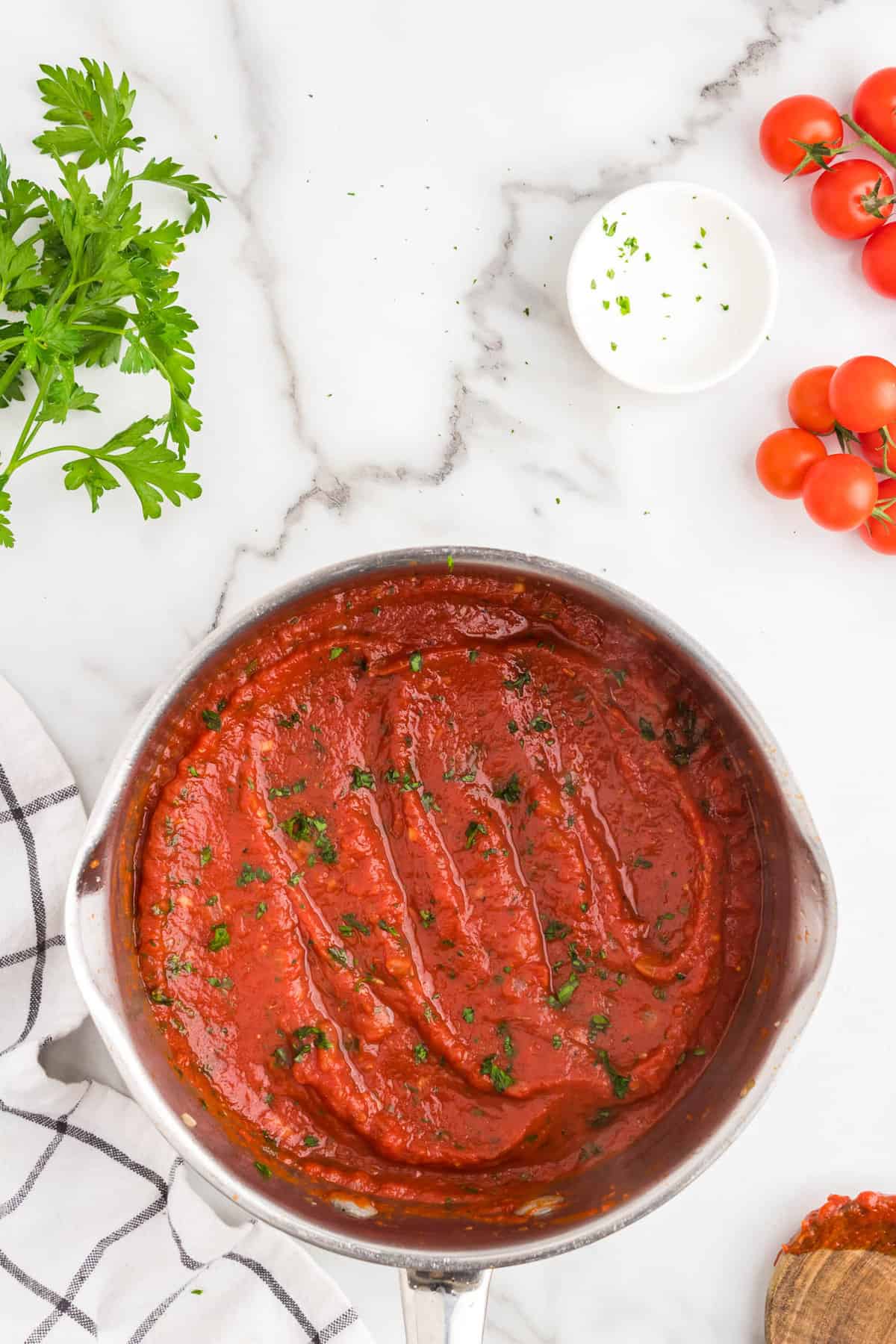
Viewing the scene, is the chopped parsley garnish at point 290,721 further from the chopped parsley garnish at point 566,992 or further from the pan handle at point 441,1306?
the pan handle at point 441,1306

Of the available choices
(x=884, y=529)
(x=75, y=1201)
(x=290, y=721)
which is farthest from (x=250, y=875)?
(x=884, y=529)

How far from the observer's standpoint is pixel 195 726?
7.65 ft

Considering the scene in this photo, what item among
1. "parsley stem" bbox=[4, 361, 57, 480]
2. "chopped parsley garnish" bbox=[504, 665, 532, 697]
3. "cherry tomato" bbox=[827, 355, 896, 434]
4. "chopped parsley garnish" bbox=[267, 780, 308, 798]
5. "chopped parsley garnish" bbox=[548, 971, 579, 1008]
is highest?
"parsley stem" bbox=[4, 361, 57, 480]

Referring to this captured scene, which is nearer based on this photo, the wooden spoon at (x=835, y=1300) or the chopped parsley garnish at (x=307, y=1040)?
the chopped parsley garnish at (x=307, y=1040)

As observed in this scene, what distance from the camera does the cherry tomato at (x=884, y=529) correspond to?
8.52ft

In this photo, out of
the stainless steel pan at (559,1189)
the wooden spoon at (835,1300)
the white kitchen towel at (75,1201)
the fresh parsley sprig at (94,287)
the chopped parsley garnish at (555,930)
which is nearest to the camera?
the stainless steel pan at (559,1189)

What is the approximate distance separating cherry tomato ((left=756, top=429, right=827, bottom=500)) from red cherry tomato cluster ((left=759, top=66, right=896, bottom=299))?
1.27 ft

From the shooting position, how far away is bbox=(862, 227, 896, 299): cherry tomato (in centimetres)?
253

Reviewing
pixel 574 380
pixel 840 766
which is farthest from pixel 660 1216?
pixel 574 380

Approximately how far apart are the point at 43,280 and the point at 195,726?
38.7 inches

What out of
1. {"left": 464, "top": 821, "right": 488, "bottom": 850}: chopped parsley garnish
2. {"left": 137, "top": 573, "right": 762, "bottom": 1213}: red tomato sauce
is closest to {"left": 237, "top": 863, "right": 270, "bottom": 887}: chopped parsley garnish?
{"left": 137, "top": 573, "right": 762, "bottom": 1213}: red tomato sauce

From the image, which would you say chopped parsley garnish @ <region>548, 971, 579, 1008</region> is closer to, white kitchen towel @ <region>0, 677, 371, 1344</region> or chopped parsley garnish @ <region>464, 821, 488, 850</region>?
chopped parsley garnish @ <region>464, 821, 488, 850</region>

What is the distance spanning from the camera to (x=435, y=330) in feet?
8.61

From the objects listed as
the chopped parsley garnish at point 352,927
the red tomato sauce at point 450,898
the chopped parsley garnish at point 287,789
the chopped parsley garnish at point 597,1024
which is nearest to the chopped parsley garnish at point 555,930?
the red tomato sauce at point 450,898
